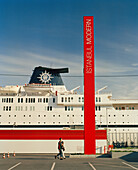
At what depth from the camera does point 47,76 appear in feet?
110

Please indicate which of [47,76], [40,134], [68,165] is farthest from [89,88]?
[47,76]

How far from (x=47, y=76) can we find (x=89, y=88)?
1891 centimetres

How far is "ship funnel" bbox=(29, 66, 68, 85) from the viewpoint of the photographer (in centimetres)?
3328

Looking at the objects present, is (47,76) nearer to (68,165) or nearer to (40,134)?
(40,134)

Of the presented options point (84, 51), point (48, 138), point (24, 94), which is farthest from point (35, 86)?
point (84, 51)

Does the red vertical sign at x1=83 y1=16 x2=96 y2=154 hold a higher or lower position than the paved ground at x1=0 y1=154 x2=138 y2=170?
higher

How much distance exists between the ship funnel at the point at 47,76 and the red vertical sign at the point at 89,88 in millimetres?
18045

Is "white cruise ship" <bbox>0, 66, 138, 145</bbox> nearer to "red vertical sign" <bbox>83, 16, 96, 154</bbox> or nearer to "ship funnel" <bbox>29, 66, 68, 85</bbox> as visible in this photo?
"ship funnel" <bbox>29, 66, 68, 85</bbox>

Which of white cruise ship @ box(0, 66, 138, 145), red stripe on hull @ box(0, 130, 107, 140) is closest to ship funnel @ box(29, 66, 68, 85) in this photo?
white cruise ship @ box(0, 66, 138, 145)

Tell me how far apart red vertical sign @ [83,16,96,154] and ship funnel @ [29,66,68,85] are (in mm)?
18045

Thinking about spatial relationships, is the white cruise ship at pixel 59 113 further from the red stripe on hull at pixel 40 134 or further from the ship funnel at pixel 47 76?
the red stripe on hull at pixel 40 134

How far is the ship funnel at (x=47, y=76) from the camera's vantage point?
33281 millimetres

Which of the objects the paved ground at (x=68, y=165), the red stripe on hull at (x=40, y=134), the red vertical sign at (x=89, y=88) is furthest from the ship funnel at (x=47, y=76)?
the paved ground at (x=68, y=165)

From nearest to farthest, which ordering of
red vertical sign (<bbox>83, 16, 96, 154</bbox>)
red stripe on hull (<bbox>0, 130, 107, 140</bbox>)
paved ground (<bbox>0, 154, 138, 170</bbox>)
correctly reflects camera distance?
1. paved ground (<bbox>0, 154, 138, 170</bbox>)
2. red vertical sign (<bbox>83, 16, 96, 154</bbox>)
3. red stripe on hull (<bbox>0, 130, 107, 140</bbox>)
